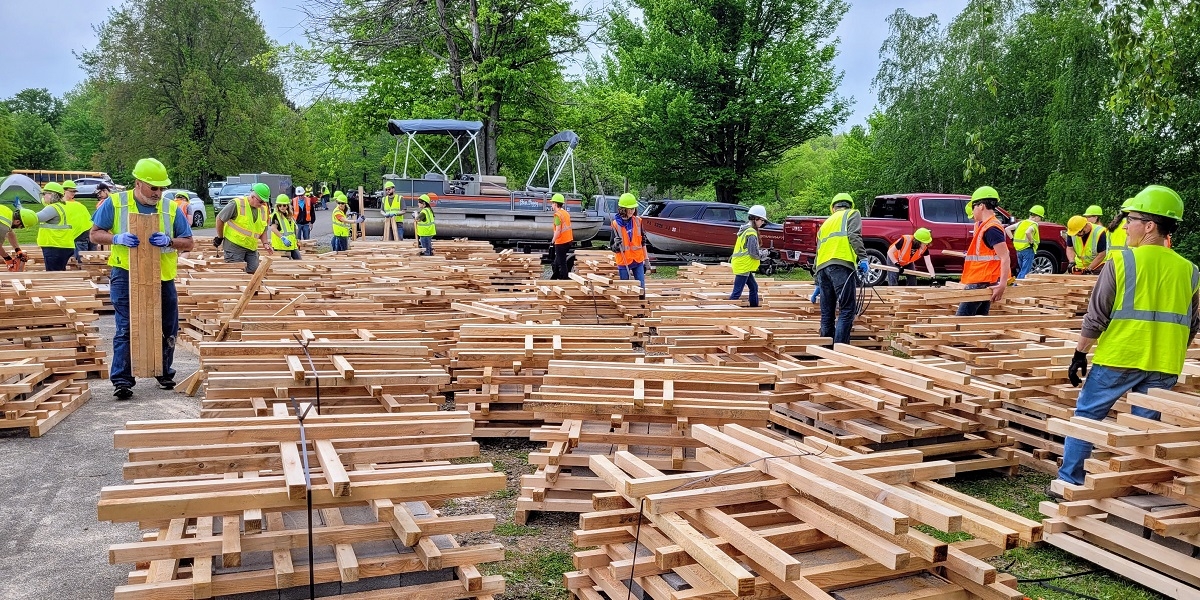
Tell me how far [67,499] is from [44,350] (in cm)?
260

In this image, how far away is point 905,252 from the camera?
52.2 feet

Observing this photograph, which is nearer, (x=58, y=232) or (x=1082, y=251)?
(x=58, y=232)

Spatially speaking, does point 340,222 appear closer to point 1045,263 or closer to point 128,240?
point 128,240

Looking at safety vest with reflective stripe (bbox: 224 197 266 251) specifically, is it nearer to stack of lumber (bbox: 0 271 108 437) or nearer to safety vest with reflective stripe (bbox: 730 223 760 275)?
stack of lumber (bbox: 0 271 108 437)

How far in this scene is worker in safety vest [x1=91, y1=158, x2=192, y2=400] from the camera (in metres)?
7.48

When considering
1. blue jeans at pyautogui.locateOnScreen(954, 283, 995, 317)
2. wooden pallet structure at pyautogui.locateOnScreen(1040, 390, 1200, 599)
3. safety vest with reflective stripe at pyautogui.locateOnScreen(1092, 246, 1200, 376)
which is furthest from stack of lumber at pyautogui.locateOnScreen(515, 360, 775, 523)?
blue jeans at pyautogui.locateOnScreen(954, 283, 995, 317)

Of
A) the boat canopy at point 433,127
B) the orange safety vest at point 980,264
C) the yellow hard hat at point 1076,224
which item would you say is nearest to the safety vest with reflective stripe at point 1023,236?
the yellow hard hat at point 1076,224

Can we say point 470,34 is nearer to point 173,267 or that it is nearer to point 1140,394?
point 173,267

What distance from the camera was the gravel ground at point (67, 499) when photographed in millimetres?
4402

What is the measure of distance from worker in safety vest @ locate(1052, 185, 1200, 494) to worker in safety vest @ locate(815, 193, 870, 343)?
13.2 feet

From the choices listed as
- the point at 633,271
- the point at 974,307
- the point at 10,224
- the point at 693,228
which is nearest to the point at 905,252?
the point at 633,271

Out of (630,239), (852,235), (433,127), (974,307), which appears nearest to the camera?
(852,235)

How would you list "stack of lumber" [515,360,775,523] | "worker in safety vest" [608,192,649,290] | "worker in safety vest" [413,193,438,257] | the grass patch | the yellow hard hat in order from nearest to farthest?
the grass patch < "stack of lumber" [515,360,775,523] < "worker in safety vest" [608,192,649,290] < the yellow hard hat < "worker in safety vest" [413,193,438,257]

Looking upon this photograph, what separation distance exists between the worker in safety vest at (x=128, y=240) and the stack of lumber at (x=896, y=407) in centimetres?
559
